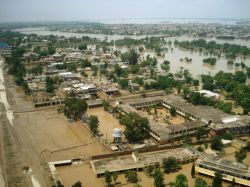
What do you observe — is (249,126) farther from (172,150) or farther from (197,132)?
(172,150)

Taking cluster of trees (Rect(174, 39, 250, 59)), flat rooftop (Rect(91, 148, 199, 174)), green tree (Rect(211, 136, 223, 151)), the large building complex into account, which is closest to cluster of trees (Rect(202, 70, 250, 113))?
the large building complex

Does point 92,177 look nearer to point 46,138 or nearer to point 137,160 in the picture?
point 137,160

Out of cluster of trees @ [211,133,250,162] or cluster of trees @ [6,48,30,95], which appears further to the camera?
cluster of trees @ [6,48,30,95]

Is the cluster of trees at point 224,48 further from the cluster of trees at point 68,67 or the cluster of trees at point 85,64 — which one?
the cluster of trees at point 68,67

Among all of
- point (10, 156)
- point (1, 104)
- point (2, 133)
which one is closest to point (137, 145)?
point (10, 156)

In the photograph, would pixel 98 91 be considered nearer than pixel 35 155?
No

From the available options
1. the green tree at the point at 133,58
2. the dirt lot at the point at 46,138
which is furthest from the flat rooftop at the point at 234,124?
the green tree at the point at 133,58

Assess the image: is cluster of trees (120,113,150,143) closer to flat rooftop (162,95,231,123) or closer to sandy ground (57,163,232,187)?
sandy ground (57,163,232,187)

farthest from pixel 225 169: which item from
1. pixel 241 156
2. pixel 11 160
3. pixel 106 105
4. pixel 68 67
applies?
pixel 68 67
